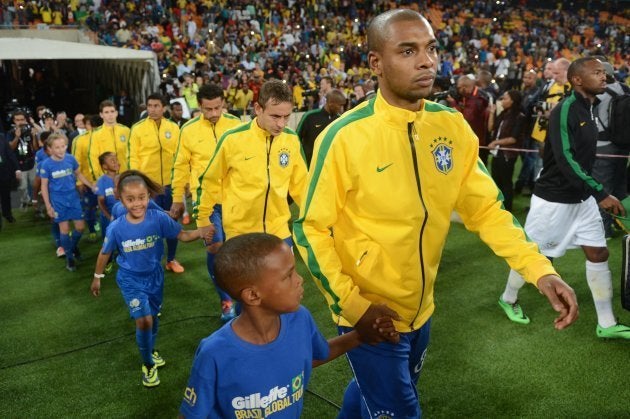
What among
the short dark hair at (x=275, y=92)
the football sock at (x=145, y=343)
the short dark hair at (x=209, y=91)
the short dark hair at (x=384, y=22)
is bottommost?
the football sock at (x=145, y=343)

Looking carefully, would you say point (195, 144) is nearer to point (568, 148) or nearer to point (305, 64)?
point (568, 148)

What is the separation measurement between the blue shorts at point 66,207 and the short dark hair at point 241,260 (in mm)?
5753

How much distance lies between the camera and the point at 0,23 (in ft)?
56.0

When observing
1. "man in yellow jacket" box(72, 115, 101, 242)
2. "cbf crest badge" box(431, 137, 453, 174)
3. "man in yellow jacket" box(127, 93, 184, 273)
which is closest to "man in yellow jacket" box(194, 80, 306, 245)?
"cbf crest badge" box(431, 137, 453, 174)

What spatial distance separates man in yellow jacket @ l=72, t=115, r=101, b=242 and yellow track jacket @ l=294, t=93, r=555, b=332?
6.22m

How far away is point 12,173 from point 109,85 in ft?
26.2

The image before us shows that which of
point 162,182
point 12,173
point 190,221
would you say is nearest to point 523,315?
point 162,182

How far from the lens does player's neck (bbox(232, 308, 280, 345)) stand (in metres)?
2.04

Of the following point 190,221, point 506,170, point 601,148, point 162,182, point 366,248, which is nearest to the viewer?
point 366,248

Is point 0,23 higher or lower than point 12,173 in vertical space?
higher

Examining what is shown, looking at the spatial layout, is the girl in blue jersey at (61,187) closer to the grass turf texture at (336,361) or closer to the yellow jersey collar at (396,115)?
the grass turf texture at (336,361)

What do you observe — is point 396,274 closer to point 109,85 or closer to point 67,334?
point 67,334

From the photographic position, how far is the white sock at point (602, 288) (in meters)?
4.25

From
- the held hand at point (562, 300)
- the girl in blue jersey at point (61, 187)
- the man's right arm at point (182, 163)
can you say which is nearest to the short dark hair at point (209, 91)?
the man's right arm at point (182, 163)
